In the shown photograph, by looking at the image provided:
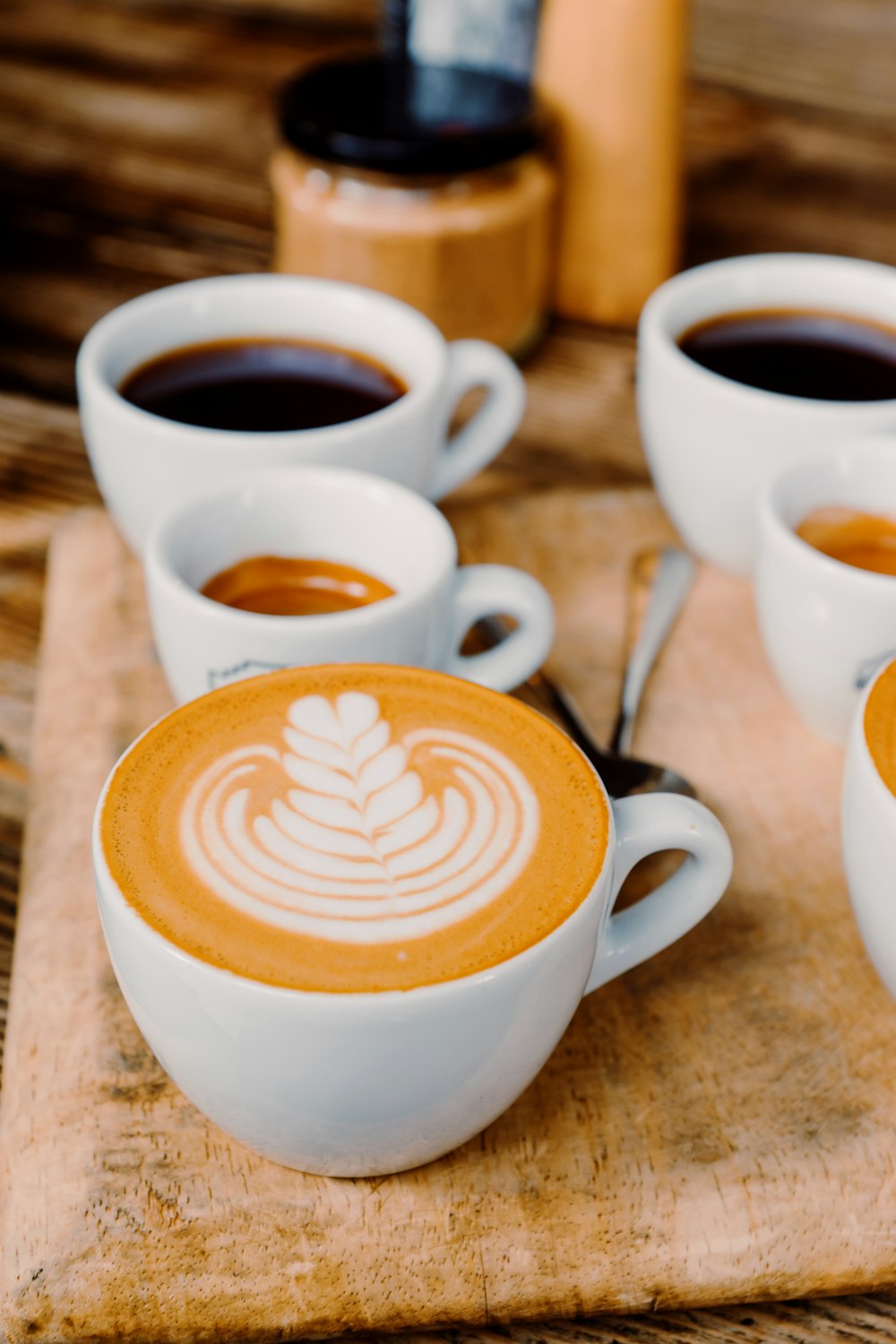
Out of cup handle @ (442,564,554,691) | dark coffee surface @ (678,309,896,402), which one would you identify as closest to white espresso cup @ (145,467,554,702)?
cup handle @ (442,564,554,691)

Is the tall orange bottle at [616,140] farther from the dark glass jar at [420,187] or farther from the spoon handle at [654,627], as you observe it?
the spoon handle at [654,627]

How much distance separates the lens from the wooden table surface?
1.14 meters

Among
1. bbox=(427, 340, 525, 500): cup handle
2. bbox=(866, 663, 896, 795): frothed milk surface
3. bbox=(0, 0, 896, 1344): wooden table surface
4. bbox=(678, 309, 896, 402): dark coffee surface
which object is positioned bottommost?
bbox=(0, 0, 896, 1344): wooden table surface

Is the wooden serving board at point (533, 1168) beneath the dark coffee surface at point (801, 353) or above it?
beneath

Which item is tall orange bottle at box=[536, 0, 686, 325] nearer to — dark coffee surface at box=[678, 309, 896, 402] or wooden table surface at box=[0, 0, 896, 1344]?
wooden table surface at box=[0, 0, 896, 1344]

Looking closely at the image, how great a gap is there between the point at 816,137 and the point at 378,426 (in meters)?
1.11

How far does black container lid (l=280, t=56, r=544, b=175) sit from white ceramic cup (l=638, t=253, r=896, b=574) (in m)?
0.22

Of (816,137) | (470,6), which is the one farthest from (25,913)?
(816,137)

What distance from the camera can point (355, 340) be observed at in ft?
3.27

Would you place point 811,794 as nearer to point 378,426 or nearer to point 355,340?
point 378,426

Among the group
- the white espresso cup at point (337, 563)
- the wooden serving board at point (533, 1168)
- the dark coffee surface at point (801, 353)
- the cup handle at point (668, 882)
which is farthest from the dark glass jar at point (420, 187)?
the cup handle at point (668, 882)

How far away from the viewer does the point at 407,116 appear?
1169 mm

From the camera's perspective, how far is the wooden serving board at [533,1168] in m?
0.56

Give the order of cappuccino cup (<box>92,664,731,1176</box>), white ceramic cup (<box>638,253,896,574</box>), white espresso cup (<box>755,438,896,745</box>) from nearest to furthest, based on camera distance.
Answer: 1. cappuccino cup (<box>92,664,731,1176</box>)
2. white espresso cup (<box>755,438,896,745</box>)
3. white ceramic cup (<box>638,253,896,574</box>)
